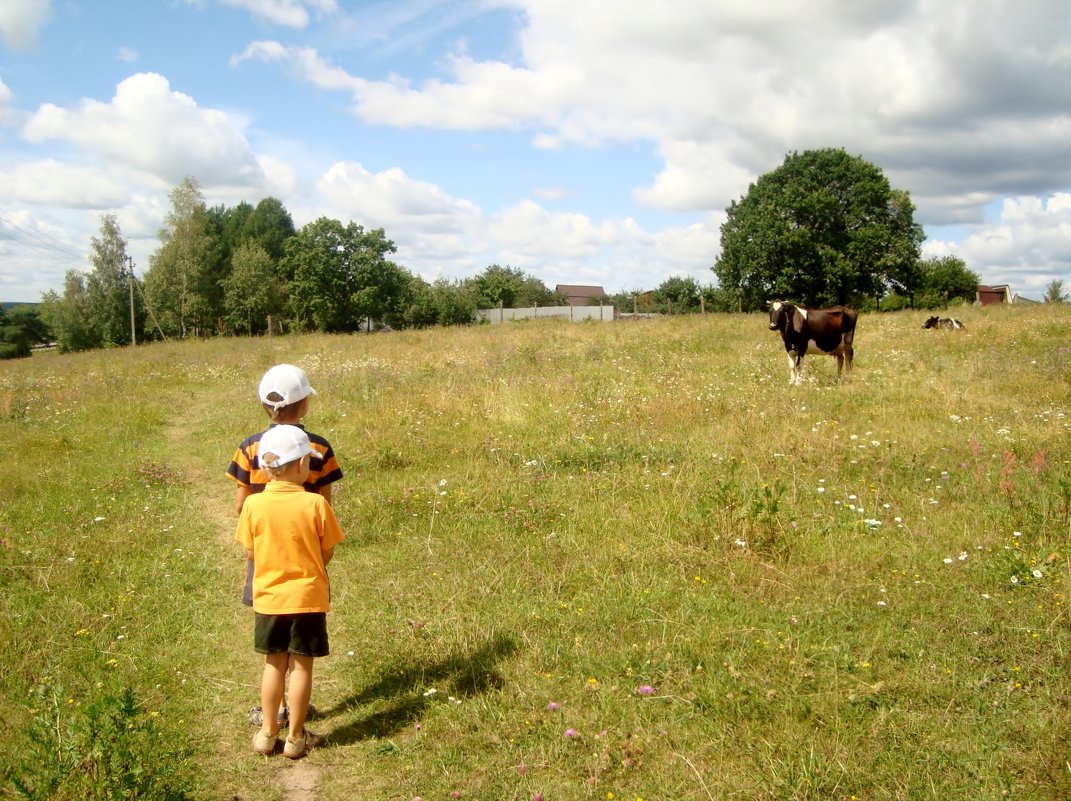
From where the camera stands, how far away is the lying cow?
19791 millimetres

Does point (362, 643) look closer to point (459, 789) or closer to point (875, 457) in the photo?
point (459, 789)

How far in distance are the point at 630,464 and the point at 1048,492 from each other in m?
3.71

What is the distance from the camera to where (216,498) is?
806cm

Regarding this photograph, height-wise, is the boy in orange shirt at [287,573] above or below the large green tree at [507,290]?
below

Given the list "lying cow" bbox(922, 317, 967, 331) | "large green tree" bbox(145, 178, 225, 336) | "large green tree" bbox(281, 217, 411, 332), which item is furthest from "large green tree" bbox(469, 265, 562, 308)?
"lying cow" bbox(922, 317, 967, 331)

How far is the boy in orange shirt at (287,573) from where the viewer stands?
11.3 feet

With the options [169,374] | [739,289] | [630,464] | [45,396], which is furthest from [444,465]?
[739,289]

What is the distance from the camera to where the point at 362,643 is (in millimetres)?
4543

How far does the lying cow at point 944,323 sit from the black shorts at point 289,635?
20505mm

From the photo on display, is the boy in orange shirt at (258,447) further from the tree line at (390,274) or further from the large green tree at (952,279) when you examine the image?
the large green tree at (952,279)

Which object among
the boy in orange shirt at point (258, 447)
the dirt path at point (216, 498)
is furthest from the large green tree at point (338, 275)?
the boy in orange shirt at point (258, 447)

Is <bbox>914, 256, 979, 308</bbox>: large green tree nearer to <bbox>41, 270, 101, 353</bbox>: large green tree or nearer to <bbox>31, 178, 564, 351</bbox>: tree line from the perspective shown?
<bbox>31, 178, 564, 351</bbox>: tree line

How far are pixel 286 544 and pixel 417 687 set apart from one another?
122cm

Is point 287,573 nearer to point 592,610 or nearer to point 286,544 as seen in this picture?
point 286,544
